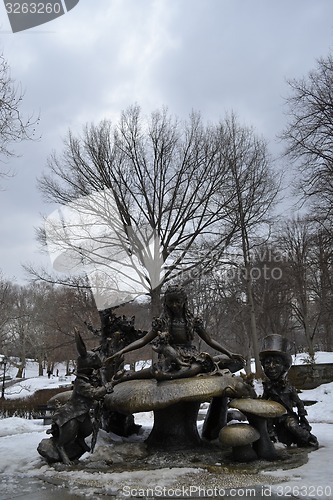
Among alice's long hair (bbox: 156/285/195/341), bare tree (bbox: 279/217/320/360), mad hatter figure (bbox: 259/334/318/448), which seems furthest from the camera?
bare tree (bbox: 279/217/320/360)

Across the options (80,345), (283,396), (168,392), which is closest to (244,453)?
(168,392)

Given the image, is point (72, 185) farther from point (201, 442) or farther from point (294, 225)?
point (294, 225)

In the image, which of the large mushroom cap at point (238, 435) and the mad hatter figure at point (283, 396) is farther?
the mad hatter figure at point (283, 396)

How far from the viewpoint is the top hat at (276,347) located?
25.3ft

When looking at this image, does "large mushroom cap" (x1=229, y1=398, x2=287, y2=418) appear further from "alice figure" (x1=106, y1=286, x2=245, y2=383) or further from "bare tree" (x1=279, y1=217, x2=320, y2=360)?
"bare tree" (x1=279, y1=217, x2=320, y2=360)

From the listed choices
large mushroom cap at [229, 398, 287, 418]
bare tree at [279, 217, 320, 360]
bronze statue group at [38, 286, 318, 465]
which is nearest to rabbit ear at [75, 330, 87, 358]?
bronze statue group at [38, 286, 318, 465]

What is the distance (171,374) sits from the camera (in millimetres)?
6867

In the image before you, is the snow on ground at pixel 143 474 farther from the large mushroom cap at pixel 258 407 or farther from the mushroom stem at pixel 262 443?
the large mushroom cap at pixel 258 407

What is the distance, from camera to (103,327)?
9586 mm

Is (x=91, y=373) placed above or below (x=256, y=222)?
below

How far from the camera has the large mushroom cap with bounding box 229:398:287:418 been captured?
20.8 ft

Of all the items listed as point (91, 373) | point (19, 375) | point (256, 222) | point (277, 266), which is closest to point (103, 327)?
point (91, 373)

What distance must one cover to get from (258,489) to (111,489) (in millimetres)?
1621

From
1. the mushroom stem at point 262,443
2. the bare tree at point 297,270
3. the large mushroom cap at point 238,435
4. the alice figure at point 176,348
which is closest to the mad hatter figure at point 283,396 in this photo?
the alice figure at point 176,348
